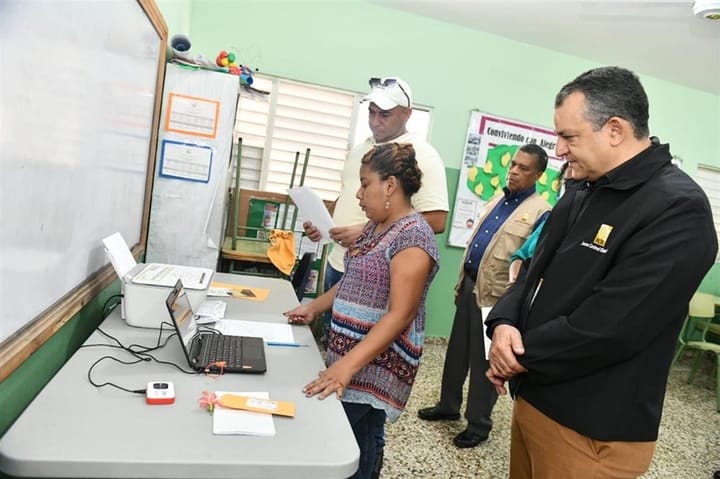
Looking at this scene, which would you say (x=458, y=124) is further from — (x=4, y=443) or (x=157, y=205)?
(x=4, y=443)

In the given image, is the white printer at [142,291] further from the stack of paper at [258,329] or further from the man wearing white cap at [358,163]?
the man wearing white cap at [358,163]

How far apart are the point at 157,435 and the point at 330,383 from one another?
1.33 ft

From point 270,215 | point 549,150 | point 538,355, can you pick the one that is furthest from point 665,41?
point 538,355

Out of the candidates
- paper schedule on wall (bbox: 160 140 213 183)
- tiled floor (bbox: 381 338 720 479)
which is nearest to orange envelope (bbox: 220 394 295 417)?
tiled floor (bbox: 381 338 720 479)

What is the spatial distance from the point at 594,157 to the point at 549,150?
130 inches

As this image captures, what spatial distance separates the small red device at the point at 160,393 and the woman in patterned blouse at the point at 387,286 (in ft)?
1.60

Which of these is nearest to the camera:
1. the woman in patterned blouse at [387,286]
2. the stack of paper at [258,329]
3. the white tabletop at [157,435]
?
the white tabletop at [157,435]

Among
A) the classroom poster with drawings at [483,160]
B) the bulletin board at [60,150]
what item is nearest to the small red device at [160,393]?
the bulletin board at [60,150]

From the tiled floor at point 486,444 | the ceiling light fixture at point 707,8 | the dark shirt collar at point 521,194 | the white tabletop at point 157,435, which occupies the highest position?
the ceiling light fixture at point 707,8

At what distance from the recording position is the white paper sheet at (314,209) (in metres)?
2.00

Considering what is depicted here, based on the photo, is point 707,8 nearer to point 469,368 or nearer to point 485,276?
point 485,276

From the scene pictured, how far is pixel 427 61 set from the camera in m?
3.78

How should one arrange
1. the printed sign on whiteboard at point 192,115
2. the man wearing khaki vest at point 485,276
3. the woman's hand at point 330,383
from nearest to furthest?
the woman's hand at point 330,383
the printed sign on whiteboard at point 192,115
the man wearing khaki vest at point 485,276

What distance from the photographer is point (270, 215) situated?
362 centimetres
